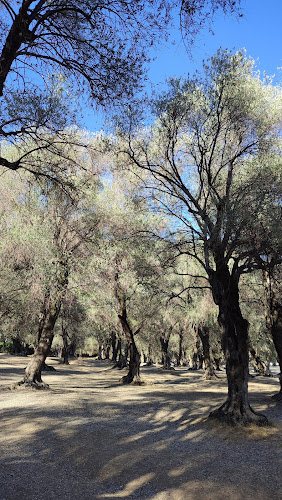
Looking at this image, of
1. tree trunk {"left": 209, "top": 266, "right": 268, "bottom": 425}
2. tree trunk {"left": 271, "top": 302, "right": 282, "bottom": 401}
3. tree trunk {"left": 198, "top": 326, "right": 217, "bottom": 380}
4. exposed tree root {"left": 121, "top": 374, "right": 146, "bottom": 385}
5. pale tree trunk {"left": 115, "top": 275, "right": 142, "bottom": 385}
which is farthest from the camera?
tree trunk {"left": 198, "top": 326, "right": 217, "bottom": 380}

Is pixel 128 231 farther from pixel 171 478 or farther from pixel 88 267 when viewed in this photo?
pixel 171 478

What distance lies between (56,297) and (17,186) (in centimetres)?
603

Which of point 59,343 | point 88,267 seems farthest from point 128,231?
point 59,343

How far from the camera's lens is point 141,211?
15383 mm

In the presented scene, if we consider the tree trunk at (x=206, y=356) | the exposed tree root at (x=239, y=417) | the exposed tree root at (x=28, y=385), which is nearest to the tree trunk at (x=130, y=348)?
the exposed tree root at (x=28, y=385)

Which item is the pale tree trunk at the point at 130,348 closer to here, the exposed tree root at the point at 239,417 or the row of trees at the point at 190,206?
the row of trees at the point at 190,206

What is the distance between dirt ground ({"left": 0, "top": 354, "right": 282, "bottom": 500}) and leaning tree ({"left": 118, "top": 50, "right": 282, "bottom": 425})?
1.75 metres

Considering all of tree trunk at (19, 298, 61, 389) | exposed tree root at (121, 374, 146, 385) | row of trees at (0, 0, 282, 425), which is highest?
row of trees at (0, 0, 282, 425)

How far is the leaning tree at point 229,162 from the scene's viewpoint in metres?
11.8

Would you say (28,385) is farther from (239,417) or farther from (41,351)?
(239,417)

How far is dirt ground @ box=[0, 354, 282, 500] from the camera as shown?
6.28 m

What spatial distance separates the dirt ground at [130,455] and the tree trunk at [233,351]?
48 centimetres

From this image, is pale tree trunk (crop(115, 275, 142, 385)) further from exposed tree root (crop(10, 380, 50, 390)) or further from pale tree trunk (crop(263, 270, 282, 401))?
pale tree trunk (crop(263, 270, 282, 401))

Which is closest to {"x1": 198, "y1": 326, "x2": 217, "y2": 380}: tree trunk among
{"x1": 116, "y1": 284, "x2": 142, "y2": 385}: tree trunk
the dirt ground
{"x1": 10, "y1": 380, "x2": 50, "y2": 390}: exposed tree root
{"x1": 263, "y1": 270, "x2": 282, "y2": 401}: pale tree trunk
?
{"x1": 116, "y1": 284, "x2": 142, "y2": 385}: tree trunk
